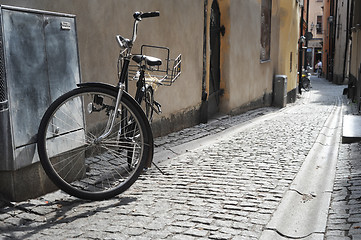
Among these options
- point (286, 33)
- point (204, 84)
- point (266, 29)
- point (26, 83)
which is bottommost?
point (204, 84)

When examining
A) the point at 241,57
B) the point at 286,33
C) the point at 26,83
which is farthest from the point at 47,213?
the point at 286,33

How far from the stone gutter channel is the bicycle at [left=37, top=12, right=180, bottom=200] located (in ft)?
3.97

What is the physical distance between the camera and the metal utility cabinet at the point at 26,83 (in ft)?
10.5

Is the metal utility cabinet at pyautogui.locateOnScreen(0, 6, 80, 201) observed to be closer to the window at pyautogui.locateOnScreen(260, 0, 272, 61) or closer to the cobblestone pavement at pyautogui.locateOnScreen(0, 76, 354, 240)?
the cobblestone pavement at pyautogui.locateOnScreen(0, 76, 354, 240)

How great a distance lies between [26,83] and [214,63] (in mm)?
7485

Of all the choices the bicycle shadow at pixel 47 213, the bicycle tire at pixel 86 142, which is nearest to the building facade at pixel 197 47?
the bicycle shadow at pixel 47 213

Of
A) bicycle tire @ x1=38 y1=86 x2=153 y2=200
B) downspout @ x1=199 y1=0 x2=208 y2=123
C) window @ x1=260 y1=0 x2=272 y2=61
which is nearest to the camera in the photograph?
bicycle tire @ x1=38 y1=86 x2=153 y2=200

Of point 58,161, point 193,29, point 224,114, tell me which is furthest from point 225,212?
point 224,114

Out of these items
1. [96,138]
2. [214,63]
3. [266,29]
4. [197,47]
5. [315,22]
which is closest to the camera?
[96,138]

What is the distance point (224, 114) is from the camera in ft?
35.1

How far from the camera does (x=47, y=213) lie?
3.34 m

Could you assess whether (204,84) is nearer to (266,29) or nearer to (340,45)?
(266,29)

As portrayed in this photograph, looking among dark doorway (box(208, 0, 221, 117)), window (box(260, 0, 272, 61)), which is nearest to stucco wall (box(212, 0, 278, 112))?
dark doorway (box(208, 0, 221, 117))

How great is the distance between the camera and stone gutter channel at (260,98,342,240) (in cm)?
307
